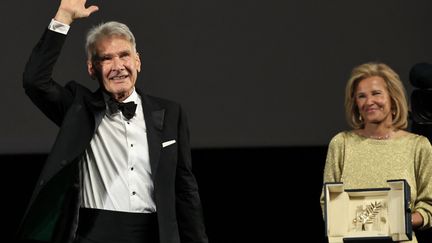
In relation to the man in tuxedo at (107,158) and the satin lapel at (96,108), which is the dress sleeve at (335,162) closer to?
the man in tuxedo at (107,158)

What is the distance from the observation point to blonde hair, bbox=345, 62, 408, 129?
3402 mm

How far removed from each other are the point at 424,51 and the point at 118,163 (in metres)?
2.43

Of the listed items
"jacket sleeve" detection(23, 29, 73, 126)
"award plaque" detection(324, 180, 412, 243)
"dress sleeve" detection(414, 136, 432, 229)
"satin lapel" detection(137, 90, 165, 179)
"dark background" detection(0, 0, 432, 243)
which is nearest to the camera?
"jacket sleeve" detection(23, 29, 73, 126)

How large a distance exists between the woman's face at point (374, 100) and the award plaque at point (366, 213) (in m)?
0.29

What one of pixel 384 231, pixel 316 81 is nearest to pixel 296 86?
pixel 316 81


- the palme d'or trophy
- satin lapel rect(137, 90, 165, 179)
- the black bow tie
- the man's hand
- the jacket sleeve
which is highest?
the man's hand

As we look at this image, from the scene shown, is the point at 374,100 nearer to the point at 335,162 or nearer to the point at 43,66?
the point at 335,162

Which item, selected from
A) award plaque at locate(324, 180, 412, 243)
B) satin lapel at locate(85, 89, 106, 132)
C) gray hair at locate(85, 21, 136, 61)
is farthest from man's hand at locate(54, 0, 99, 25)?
award plaque at locate(324, 180, 412, 243)

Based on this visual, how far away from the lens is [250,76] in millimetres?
4887

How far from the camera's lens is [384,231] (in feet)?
10.6

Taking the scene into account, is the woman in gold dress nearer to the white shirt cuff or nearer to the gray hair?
the gray hair

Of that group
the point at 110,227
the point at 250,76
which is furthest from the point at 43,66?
the point at 250,76

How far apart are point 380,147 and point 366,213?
0.28m

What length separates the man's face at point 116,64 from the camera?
3.06 meters
